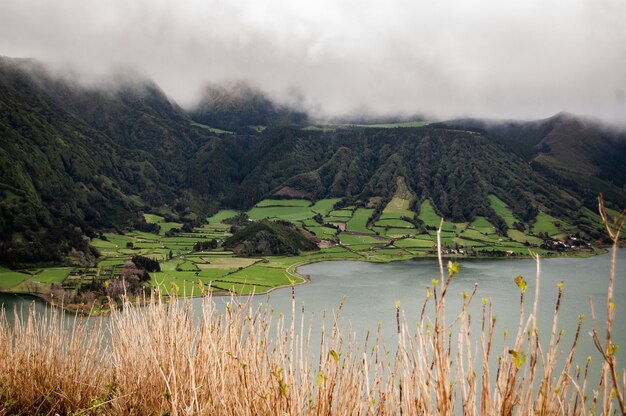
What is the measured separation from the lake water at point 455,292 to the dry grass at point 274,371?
74.1 feet

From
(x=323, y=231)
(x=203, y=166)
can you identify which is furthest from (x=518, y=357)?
(x=203, y=166)

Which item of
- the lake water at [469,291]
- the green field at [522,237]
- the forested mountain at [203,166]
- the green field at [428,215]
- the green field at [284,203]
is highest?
the forested mountain at [203,166]

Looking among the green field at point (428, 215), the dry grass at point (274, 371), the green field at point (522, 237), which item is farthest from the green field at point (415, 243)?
the dry grass at point (274, 371)

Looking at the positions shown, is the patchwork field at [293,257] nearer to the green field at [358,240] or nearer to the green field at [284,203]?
the green field at [358,240]

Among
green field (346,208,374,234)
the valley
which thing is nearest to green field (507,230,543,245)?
the valley

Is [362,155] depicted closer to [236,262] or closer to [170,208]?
[170,208]

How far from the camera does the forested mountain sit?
103500 mm

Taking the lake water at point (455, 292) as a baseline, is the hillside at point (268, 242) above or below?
above

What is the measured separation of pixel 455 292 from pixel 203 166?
5442 inches

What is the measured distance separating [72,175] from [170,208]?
29408 mm

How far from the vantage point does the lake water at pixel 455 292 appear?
35344 millimetres

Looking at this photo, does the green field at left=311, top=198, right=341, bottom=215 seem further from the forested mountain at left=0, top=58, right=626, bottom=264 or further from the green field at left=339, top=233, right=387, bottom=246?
the green field at left=339, top=233, right=387, bottom=246

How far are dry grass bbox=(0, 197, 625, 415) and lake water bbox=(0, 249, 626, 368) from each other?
22572mm

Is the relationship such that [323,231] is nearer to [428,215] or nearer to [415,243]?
[415,243]
